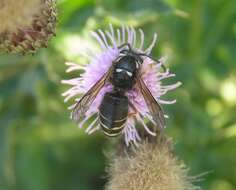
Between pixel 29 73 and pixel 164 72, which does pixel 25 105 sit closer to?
pixel 29 73

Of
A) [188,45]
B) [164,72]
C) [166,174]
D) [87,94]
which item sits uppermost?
[188,45]

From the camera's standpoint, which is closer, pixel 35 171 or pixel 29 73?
pixel 29 73

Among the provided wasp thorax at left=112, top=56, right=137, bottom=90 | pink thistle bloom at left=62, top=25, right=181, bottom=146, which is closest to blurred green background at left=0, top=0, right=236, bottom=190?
pink thistle bloom at left=62, top=25, right=181, bottom=146

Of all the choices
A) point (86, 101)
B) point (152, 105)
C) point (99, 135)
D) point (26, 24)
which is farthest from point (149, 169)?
point (99, 135)

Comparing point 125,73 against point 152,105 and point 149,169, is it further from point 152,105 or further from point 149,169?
point 149,169

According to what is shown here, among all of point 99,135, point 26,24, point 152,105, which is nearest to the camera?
point 26,24

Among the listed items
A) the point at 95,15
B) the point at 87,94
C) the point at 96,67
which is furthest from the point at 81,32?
the point at 87,94

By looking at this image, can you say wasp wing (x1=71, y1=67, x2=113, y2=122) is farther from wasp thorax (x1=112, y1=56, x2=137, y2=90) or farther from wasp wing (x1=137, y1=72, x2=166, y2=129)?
wasp wing (x1=137, y1=72, x2=166, y2=129)
